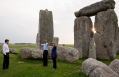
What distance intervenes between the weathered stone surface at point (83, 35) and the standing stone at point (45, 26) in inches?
165

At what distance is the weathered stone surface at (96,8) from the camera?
22.4 m

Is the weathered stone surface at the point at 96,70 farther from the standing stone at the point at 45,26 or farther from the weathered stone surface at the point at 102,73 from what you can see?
the standing stone at the point at 45,26

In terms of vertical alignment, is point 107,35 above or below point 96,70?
above

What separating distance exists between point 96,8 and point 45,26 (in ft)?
21.9

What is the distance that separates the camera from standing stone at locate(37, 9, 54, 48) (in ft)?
69.9

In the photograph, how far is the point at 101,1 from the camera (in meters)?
23.1

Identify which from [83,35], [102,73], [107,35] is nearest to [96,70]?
[102,73]

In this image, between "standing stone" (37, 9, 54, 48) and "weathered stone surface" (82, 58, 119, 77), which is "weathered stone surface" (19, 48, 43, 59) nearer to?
"standing stone" (37, 9, 54, 48)

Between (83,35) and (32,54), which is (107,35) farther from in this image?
(32,54)

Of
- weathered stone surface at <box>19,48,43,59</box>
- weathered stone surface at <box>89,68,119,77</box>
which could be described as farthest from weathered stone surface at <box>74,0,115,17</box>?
weathered stone surface at <box>89,68,119,77</box>

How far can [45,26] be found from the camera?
21469 mm

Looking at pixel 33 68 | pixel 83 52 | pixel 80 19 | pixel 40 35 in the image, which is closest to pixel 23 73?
pixel 33 68

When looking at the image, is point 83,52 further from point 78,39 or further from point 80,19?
point 80,19

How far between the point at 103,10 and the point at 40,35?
25.8 ft
